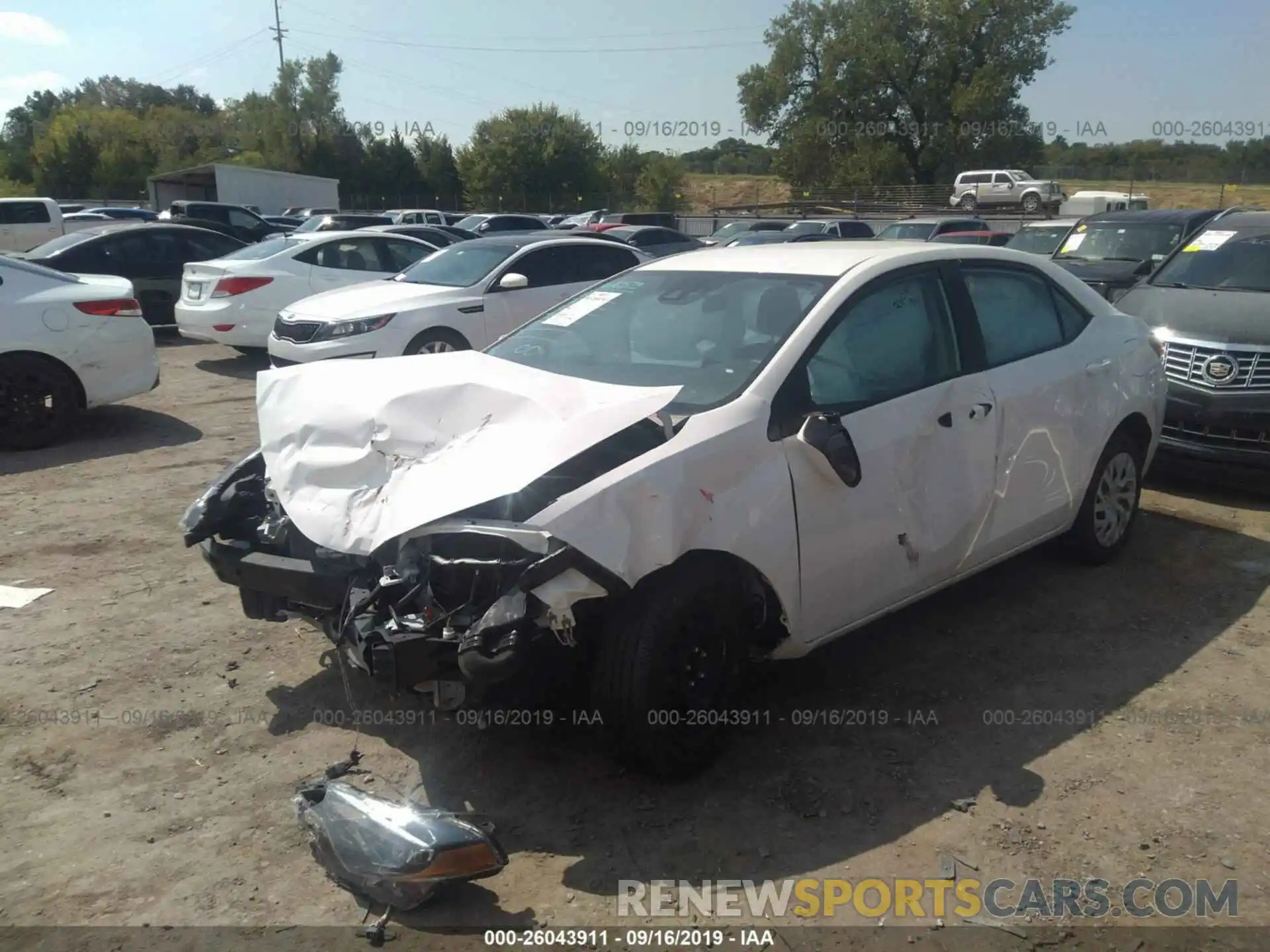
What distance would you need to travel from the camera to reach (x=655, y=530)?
3105mm

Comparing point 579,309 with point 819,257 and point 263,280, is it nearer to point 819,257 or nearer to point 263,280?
point 819,257

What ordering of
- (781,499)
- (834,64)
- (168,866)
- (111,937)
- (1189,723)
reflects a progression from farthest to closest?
(834,64) → (1189,723) → (781,499) → (168,866) → (111,937)

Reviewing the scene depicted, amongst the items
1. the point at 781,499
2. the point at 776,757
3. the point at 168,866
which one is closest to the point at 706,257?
the point at 781,499

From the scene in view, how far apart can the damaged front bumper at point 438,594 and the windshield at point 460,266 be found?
6.79 m

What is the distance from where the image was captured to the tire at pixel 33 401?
791 cm

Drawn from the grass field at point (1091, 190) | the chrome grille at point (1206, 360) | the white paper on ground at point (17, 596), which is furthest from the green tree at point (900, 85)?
the white paper on ground at point (17, 596)

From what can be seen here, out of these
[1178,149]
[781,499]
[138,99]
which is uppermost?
[138,99]

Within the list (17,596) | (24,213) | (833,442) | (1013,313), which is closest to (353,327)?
(17,596)

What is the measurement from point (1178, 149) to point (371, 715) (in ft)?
269

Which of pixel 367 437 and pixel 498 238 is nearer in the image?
pixel 367 437

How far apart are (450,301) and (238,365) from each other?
4.23 metres

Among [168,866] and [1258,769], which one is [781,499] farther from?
[168,866]

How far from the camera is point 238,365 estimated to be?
41.1ft

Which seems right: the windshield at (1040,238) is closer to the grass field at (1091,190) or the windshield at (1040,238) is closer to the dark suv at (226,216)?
the grass field at (1091,190)
